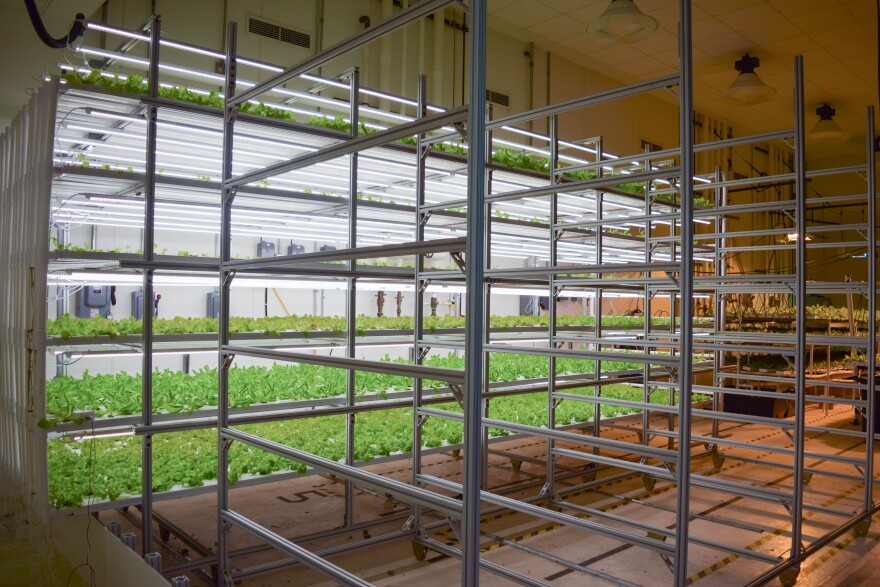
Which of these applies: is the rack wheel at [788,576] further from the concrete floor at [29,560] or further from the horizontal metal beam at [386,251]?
the concrete floor at [29,560]

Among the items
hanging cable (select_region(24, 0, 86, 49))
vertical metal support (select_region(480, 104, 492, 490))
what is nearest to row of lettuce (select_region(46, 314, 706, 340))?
vertical metal support (select_region(480, 104, 492, 490))

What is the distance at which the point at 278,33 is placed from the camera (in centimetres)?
748

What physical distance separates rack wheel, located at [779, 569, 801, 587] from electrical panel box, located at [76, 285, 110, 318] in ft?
22.4

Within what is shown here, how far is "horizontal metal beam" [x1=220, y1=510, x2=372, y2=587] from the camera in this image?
2.12m

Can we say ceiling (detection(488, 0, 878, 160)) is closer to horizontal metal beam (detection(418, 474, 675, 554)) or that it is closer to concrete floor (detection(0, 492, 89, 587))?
horizontal metal beam (detection(418, 474, 675, 554))

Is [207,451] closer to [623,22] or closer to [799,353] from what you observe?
[799,353]

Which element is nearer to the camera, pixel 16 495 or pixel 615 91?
pixel 615 91

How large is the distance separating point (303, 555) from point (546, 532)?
2450mm

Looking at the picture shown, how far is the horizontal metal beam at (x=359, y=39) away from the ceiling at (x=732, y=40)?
6.50 metres

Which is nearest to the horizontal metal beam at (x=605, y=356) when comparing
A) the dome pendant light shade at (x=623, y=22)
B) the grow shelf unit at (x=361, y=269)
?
the grow shelf unit at (x=361, y=269)

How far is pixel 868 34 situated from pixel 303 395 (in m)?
10.5

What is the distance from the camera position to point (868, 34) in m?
9.66

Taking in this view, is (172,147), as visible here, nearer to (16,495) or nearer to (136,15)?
(16,495)

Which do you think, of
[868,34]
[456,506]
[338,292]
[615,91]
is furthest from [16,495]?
[868,34]
